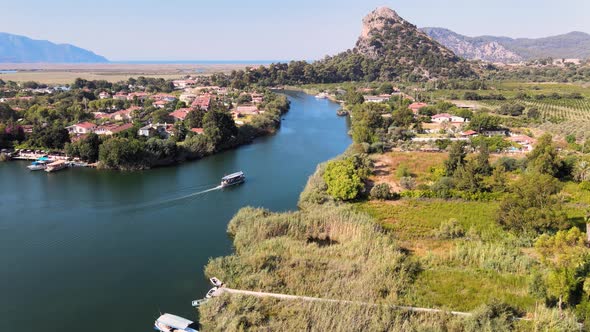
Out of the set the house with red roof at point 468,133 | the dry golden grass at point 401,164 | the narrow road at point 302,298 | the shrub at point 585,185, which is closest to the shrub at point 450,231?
the narrow road at point 302,298

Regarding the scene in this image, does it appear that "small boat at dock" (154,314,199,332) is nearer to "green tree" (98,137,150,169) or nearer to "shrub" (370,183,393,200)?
"shrub" (370,183,393,200)

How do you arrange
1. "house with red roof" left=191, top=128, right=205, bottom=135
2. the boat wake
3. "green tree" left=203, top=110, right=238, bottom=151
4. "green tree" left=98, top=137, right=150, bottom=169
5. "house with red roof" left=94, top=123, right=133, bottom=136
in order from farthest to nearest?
"house with red roof" left=191, top=128, right=205, bottom=135 < "house with red roof" left=94, top=123, right=133, bottom=136 < "green tree" left=203, top=110, right=238, bottom=151 < "green tree" left=98, top=137, right=150, bottom=169 < the boat wake

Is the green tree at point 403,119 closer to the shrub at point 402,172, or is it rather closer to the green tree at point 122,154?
the shrub at point 402,172

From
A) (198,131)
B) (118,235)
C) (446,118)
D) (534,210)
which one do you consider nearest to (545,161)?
(534,210)

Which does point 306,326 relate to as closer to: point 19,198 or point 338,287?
point 338,287

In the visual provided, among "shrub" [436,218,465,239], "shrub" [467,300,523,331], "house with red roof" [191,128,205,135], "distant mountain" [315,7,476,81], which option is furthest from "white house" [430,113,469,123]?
"distant mountain" [315,7,476,81]

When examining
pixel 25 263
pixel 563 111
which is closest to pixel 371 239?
pixel 25 263

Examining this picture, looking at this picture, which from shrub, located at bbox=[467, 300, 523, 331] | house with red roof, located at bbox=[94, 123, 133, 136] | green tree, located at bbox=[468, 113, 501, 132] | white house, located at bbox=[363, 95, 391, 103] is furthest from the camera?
white house, located at bbox=[363, 95, 391, 103]
